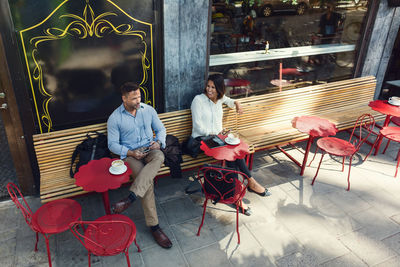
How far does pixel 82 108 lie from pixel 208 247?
266 centimetres

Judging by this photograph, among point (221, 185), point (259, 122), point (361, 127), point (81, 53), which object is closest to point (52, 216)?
point (221, 185)

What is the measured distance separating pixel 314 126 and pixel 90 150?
11.3ft

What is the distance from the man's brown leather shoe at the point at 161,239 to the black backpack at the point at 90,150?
4.05 ft

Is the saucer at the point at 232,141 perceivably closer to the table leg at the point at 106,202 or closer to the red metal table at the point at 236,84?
the table leg at the point at 106,202

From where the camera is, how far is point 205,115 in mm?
4695

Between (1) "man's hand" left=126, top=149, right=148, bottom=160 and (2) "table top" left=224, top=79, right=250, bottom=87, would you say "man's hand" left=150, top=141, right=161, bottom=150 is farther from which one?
(2) "table top" left=224, top=79, right=250, bottom=87

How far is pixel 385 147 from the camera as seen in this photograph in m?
6.00

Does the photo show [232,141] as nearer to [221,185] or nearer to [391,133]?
[221,185]

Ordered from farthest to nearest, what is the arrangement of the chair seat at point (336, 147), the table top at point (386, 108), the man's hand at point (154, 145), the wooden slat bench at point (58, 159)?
1. the table top at point (386, 108)
2. the chair seat at point (336, 147)
3. the man's hand at point (154, 145)
4. the wooden slat bench at point (58, 159)

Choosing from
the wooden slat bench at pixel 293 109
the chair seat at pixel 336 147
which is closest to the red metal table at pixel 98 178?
the wooden slat bench at pixel 293 109

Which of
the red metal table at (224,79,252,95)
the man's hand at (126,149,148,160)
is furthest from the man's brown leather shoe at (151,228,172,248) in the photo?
the red metal table at (224,79,252,95)

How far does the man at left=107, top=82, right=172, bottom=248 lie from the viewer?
374 cm

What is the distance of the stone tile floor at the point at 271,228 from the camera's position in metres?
3.62

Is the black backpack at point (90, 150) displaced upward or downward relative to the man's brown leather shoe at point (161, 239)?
upward
